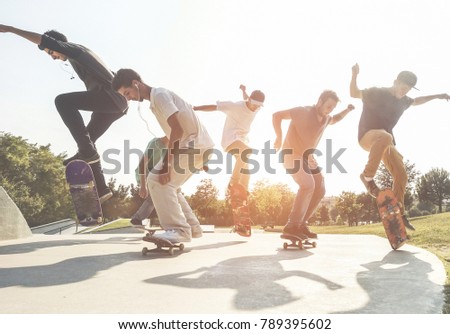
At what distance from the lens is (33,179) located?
41.3 meters

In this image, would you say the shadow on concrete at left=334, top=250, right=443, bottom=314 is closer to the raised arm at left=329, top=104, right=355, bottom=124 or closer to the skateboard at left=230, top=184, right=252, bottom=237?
the raised arm at left=329, top=104, right=355, bottom=124

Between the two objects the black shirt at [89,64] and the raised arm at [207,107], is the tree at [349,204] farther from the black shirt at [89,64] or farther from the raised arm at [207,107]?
the black shirt at [89,64]

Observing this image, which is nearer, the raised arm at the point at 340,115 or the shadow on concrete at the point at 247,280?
the shadow on concrete at the point at 247,280

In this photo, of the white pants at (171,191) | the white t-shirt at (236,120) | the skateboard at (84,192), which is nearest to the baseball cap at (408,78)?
the white t-shirt at (236,120)

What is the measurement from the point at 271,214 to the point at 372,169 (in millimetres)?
49526

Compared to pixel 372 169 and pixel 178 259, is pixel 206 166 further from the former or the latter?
pixel 372 169

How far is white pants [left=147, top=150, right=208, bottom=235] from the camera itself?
451 centimetres

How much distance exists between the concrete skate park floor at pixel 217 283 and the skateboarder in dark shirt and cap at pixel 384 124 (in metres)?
1.26

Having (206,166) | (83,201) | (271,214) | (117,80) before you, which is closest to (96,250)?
(83,201)

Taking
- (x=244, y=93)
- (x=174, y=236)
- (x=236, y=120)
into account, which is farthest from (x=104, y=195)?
(x=244, y=93)

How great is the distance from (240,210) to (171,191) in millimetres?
2451

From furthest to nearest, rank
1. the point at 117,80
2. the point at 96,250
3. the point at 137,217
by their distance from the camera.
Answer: the point at 137,217 < the point at 96,250 < the point at 117,80

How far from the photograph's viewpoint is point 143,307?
2.22 metres

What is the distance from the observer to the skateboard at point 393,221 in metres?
5.03
